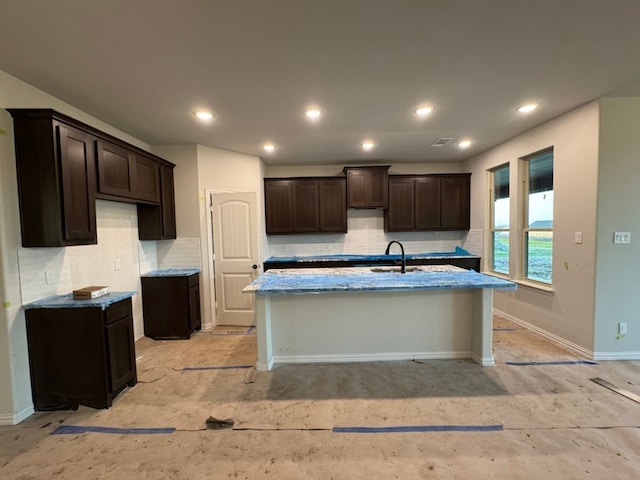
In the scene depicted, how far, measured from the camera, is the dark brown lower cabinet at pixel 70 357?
217 centimetres

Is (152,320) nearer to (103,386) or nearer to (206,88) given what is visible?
(103,386)

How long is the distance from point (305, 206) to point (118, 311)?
3.29m

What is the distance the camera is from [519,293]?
152 inches

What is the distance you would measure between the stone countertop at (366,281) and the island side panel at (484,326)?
0.18 metres

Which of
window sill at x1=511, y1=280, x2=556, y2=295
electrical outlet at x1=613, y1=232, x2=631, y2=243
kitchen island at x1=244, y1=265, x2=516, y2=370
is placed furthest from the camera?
window sill at x1=511, y1=280, x2=556, y2=295

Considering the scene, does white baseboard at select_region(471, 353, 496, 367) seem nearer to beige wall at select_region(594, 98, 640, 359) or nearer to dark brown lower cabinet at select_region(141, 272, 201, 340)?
beige wall at select_region(594, 98, 640, 359)

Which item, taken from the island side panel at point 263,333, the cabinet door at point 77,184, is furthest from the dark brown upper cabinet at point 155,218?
the island side panel at point 263,333

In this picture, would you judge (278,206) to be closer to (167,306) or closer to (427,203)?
(167,306)

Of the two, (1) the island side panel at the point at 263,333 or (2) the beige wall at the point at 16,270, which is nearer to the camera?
(2) the beige wall at the point at 16,270

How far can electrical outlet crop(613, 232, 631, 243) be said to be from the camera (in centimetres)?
274

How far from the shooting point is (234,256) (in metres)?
4.14

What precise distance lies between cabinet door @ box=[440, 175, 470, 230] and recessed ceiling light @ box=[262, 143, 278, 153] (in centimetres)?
307

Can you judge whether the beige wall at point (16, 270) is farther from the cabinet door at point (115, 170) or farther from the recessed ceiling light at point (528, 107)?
the recessed ceiling light at point (528, 107)

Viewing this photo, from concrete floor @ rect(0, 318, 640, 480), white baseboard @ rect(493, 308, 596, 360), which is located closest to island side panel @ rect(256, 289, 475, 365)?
concrete floor @ rect(0, 318, 640, 480)
